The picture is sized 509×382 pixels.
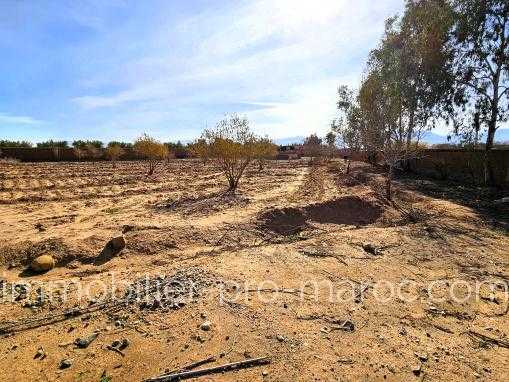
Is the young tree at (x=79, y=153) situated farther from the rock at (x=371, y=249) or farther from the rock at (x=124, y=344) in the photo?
the rock at (x=124, y=344)

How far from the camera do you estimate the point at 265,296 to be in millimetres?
4523

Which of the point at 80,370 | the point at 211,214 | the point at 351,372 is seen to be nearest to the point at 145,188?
the point at 211,214

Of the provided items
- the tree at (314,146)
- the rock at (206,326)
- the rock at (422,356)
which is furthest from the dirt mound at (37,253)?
the tree at (314,146)

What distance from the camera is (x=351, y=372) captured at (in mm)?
3158

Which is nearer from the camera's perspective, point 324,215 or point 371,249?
point 371,249

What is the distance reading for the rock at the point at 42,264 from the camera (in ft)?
17.7

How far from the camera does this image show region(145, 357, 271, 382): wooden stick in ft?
10.1

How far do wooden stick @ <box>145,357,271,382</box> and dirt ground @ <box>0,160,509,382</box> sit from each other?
74 mm

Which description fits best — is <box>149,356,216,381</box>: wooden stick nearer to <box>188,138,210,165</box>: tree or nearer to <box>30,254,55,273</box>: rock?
<box>30,254,55,273</box>: rock

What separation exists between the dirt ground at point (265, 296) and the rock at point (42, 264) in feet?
0.43

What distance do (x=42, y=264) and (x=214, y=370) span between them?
366 centimetres

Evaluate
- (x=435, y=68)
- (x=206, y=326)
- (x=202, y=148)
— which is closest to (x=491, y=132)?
(x=435, y=68)

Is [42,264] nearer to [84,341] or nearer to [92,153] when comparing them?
[84,341]

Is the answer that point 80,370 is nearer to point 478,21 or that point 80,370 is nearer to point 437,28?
point 437,28
